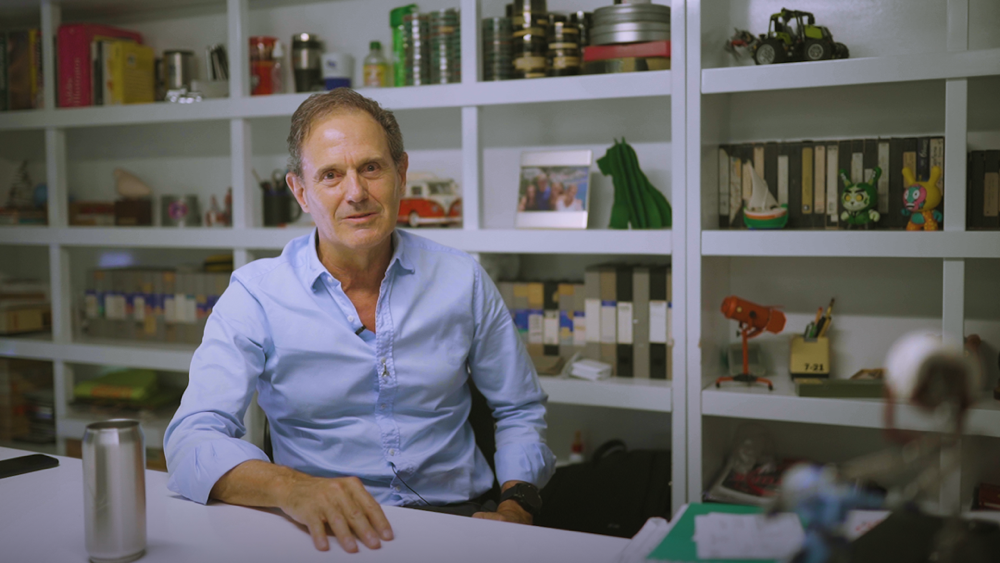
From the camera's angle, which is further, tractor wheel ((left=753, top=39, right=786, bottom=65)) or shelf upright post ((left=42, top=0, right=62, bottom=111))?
shelf upright post ((left=42, top=0, right=62, bottom=111))

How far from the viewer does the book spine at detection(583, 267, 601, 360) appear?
249cm

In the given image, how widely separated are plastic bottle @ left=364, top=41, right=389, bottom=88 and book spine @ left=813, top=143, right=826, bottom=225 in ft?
4.63

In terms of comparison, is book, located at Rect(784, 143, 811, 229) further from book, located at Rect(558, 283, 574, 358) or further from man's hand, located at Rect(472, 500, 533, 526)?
man's hand, located at Rect(472, 500, 533, 526)

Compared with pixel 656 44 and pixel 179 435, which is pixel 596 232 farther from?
pixel 179 435

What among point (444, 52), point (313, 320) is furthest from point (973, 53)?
point (313, 320)

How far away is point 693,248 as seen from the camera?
2275mm

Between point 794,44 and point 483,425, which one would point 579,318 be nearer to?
point 483,425

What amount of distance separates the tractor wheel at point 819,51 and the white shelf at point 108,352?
2205mm

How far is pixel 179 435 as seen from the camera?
1.34 metres

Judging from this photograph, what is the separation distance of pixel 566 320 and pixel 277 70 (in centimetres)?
137

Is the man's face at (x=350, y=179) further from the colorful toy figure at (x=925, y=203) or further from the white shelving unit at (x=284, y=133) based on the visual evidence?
the colorful toy figure at (x=925, y=203)

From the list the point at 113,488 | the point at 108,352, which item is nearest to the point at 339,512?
the point at 113,488

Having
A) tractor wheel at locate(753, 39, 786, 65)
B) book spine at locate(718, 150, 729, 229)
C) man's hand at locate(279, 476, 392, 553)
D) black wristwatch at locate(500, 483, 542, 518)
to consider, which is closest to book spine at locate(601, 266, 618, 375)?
book spine at locate(718, 150, 729, 229)

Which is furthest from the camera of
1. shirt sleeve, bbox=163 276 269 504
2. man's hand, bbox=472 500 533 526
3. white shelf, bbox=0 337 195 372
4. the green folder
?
white shelf, bbox=0 337 195 372
